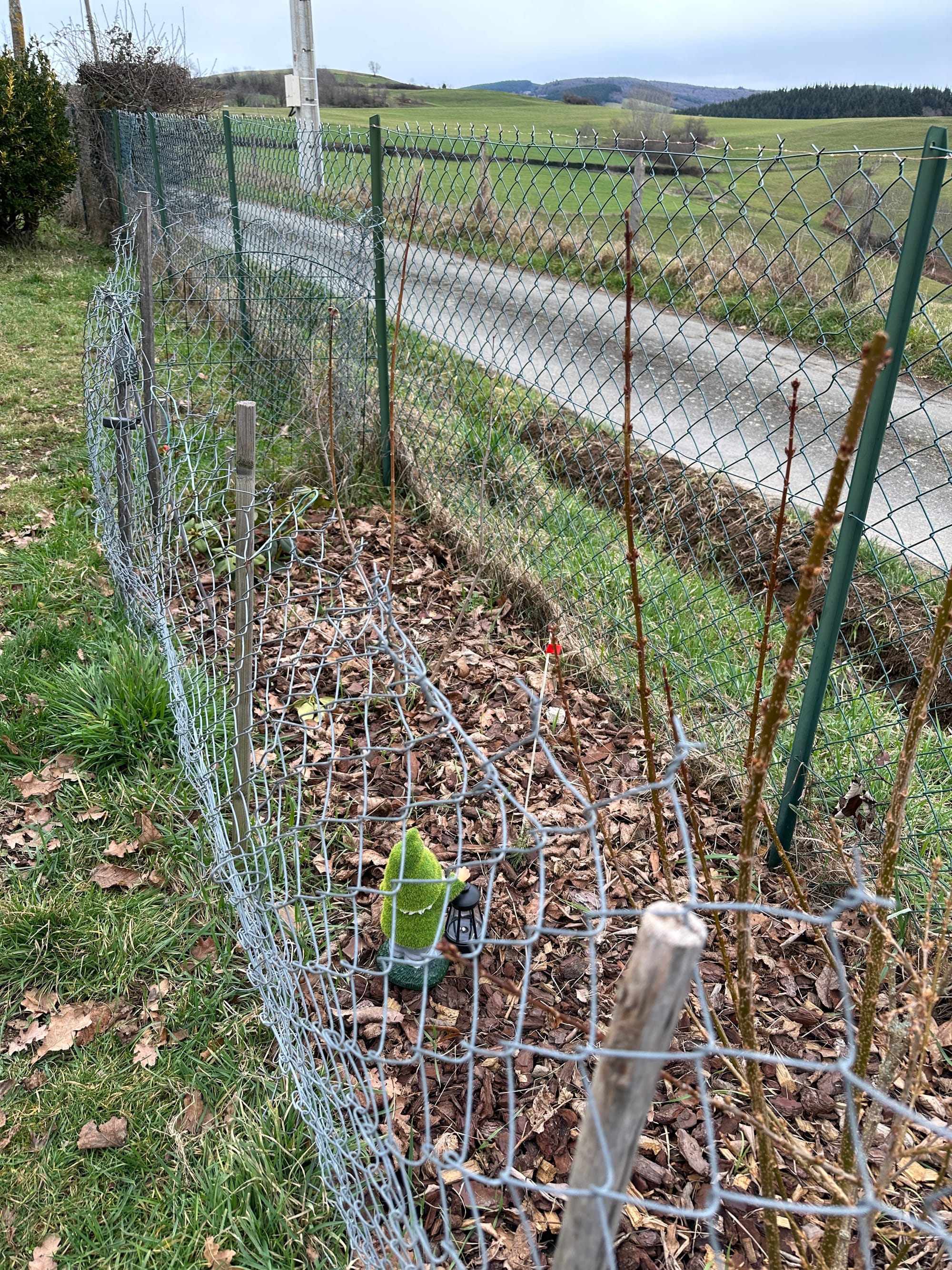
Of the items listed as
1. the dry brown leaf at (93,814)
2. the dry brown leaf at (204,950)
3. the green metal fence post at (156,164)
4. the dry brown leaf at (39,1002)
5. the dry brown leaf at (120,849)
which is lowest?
the dry brown leaf at (39,1002)

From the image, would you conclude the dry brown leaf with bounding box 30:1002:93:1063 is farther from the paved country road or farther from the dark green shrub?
the dark green shrub

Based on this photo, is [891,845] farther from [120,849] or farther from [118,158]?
[118,158]

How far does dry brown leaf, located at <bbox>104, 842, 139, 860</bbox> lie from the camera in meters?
2.63

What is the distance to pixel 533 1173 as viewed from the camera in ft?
6.11

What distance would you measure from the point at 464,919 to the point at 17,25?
17.1 meters

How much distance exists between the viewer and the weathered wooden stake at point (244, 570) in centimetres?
204

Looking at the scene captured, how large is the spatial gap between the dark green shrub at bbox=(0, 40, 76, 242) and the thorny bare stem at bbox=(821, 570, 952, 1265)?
12887 mm

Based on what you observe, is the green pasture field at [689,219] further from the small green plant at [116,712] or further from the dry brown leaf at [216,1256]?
the dry brown leaf at [216,1256]

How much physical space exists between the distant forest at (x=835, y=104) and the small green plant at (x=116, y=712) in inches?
1140

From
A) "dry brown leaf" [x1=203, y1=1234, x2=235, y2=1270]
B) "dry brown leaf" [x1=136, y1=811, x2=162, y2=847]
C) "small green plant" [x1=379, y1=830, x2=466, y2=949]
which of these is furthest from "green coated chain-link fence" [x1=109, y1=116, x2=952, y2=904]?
"dry brown leaf" [x1=136, y1=811, x2=162, y2=847]

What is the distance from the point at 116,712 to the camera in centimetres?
296

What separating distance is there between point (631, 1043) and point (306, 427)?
4.55m

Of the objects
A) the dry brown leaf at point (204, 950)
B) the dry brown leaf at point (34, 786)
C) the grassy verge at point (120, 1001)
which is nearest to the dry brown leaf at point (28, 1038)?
the grassy verge at point (120, 1001)

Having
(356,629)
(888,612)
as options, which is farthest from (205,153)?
(888,612)
